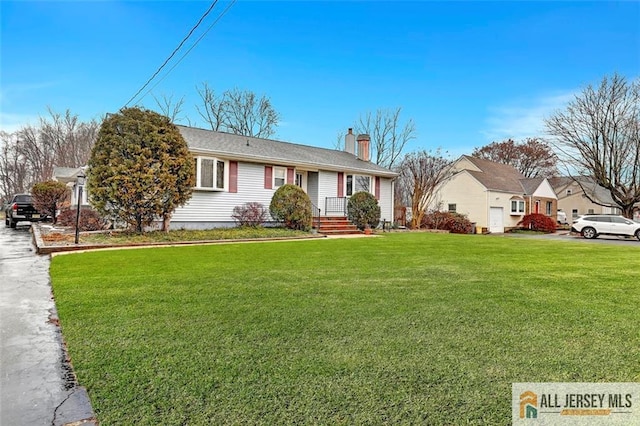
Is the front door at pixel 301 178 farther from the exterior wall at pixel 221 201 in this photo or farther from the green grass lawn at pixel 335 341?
the green grass lawn at pixel 335 341

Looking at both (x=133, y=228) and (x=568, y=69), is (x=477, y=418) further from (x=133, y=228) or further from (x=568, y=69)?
(x=568, y=69)

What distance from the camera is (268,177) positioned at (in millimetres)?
16453

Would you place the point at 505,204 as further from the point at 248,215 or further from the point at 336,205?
the point at 248,215

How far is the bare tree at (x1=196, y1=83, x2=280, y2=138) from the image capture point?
33.2m

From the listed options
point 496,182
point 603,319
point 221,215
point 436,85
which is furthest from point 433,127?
point 603,319

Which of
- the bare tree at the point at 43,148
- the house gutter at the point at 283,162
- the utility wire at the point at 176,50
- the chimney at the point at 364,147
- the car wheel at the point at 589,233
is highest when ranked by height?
the bare tree at the point at 43,148

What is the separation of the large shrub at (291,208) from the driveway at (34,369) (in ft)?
34.1

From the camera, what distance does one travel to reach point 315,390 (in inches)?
91.8

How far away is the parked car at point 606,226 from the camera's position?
2092cm

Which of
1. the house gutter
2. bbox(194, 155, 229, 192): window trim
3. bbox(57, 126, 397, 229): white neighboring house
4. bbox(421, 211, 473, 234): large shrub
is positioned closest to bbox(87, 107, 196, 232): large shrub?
bbox(57, 126, 397, 229): white neighboring house

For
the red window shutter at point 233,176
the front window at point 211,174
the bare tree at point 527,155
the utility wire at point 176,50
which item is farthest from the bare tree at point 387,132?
the utility wire at point 176,50

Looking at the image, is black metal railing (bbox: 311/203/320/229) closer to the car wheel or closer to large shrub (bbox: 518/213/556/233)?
the car wheel

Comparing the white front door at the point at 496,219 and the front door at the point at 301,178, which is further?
the white front door at the point at 496,219

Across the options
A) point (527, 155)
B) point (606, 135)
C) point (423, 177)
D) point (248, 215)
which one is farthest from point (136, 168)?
point (527, 155)
